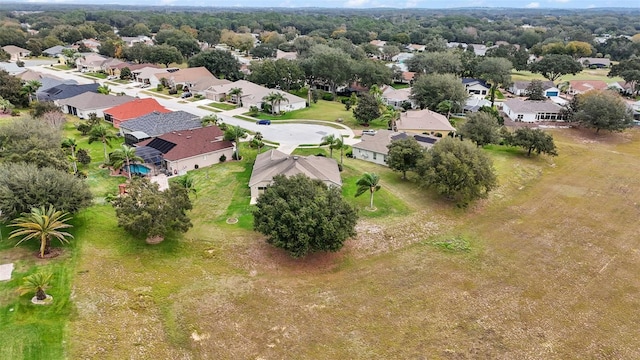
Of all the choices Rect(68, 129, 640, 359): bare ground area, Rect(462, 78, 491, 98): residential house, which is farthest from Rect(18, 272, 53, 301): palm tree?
Rect(462, 78, 491, 98): residential house

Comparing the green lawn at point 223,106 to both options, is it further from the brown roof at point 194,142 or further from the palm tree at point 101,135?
the palm tree at point 101,135

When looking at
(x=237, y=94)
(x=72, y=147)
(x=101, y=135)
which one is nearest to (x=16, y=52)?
(x=237, y=94)

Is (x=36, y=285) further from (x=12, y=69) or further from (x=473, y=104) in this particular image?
(x=12, y=69)

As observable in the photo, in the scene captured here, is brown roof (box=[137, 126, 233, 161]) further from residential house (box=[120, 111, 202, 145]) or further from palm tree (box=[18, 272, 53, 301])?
palm tree (box=[18, 272, 53, 301])

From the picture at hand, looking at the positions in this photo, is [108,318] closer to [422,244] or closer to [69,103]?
[422,244]

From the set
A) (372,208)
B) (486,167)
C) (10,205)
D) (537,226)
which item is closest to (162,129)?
(10,205)

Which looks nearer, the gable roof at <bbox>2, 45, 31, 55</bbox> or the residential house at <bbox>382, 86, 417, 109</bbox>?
the residential house at <bbox>382, 86, 417, 109</bbox>
